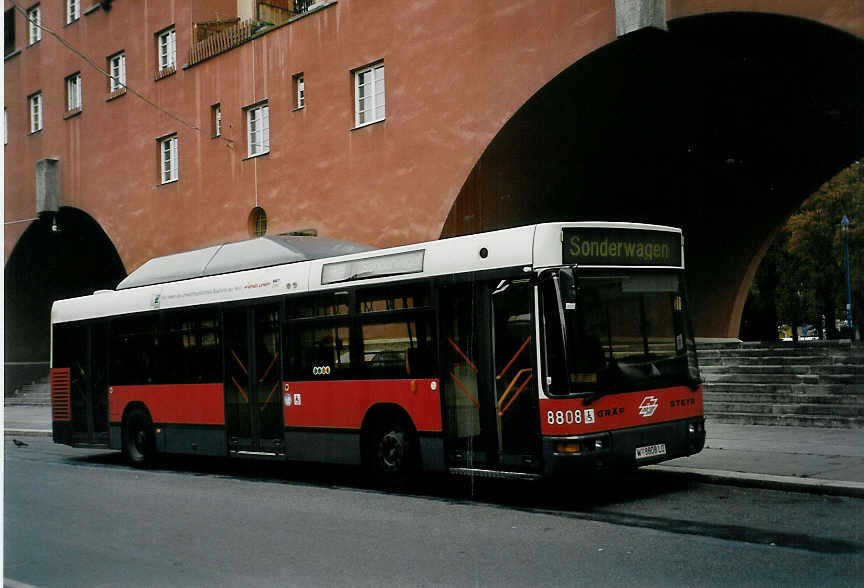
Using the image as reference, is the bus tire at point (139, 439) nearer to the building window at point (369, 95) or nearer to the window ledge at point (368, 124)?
the window ledge at point (368, 124)

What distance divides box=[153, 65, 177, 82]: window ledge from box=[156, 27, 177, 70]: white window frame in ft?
0.35

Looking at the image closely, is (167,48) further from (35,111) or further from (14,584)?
(14,584)

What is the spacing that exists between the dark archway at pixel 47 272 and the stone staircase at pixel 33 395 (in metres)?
1.70

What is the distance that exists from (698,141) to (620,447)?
1345 centimetres

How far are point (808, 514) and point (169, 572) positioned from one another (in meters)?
5.45

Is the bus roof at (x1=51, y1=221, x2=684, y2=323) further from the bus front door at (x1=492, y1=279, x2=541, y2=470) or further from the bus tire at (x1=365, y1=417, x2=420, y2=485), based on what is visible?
the bus tire at (x1=365, y1=417, x2=420, y2=485)

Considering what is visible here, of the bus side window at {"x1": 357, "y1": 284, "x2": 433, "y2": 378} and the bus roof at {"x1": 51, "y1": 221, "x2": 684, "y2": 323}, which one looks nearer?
the bus roof at {"x1": 51, "y1": 221, "x2": 684, "y2": 323}

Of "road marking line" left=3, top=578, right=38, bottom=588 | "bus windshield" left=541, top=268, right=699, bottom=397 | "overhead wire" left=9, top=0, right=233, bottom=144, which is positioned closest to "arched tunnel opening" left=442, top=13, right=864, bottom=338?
"bus windshield" left=541, top=268, right=699, bottom=397

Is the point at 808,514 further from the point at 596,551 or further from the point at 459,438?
the point at 459,438

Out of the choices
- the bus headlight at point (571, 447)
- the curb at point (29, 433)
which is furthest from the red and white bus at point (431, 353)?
the curb at point (29, 433)

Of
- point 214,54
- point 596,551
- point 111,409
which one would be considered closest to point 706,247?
point 214,54

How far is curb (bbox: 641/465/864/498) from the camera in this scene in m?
9.65

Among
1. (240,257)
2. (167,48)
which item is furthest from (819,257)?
(240,257)

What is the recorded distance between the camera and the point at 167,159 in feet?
92.5
